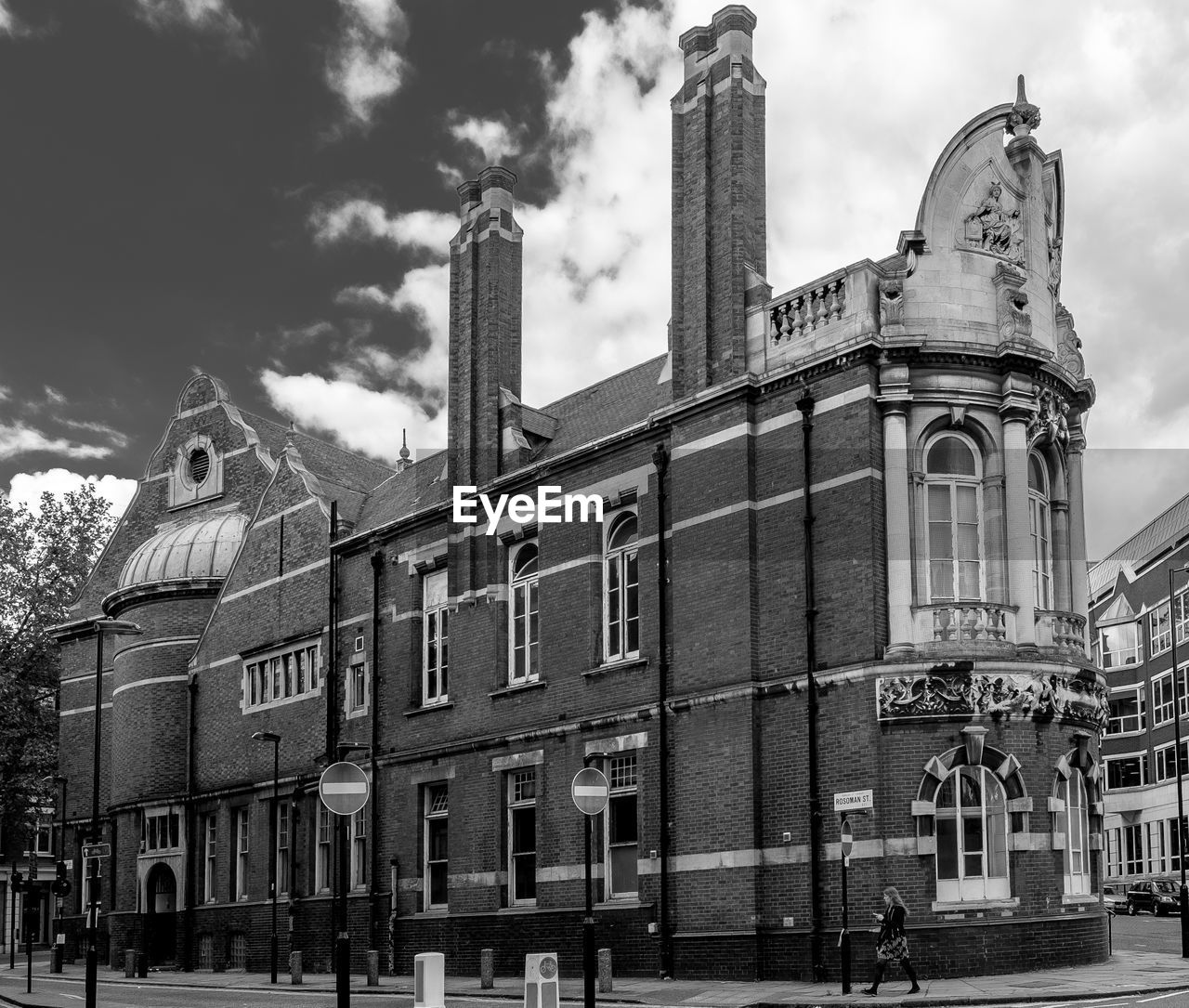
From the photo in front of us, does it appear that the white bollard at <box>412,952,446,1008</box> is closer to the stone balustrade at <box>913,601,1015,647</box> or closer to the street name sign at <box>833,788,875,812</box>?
the street name sign at <box>833,788,875,812</box>

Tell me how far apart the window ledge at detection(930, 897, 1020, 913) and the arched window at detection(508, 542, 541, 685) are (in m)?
11.3

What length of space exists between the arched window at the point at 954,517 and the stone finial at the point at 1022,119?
6.10 meters

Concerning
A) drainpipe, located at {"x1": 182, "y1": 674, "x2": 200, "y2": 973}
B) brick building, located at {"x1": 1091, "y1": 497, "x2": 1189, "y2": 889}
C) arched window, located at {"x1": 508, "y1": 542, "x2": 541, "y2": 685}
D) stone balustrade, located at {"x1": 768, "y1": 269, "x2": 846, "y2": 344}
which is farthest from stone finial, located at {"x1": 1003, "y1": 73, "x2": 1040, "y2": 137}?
brick building, located at {"x1": 1091, "y1": 497, "x2": 1189, "y2": 889}

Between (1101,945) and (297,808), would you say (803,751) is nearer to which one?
(1101,945)

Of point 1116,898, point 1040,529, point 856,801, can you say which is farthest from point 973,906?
point 1116,898

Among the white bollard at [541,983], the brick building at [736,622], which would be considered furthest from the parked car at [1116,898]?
the white bollard at [541,983]

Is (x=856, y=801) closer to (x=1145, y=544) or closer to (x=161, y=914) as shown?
(x=161, y=914)

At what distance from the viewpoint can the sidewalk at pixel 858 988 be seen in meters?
22.5

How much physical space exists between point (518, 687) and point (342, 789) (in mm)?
15643

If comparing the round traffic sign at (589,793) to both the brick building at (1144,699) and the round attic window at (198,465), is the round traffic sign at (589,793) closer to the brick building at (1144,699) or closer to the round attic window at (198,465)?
the round attic window at (198,465)

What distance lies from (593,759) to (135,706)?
19.4m

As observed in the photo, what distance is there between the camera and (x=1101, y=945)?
91.4ft

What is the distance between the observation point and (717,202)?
31172mm

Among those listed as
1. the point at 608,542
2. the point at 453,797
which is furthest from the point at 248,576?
the point at 608,542
